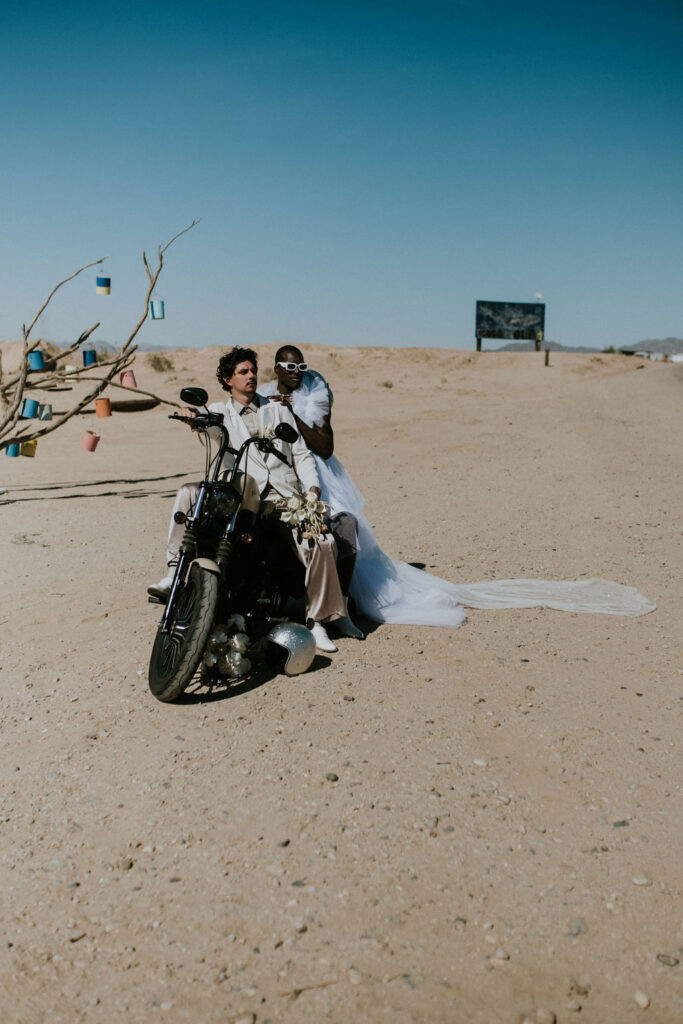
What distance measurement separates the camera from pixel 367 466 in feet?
42.0

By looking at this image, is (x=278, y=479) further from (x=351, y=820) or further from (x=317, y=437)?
(x=351, y=820)

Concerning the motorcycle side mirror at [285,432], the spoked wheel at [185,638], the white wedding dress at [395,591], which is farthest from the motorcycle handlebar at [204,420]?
the white wedding dress at [395,591]

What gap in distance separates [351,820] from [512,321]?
34983mm

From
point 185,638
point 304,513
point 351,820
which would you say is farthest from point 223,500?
point 351,820

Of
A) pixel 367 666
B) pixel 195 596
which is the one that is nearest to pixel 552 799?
pixel 367 666

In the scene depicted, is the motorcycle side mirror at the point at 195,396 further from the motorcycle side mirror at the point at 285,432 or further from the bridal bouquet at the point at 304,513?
the bridal bouquet at the point at 304,513

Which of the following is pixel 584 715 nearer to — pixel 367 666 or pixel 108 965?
pixel 367 666

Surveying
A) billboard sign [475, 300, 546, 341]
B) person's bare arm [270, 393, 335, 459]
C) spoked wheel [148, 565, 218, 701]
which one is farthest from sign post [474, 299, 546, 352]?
spoked wheel [148, 565, 218, 701]

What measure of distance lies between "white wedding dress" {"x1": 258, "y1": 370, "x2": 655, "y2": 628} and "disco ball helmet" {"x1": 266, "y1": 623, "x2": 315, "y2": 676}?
100 cm

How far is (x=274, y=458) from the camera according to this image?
5277 millimetres

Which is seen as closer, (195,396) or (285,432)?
(195,396)

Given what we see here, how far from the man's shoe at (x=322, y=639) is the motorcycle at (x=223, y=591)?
27 centimetres

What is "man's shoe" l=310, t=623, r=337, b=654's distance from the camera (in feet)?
16.1

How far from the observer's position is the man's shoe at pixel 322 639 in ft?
16.1
